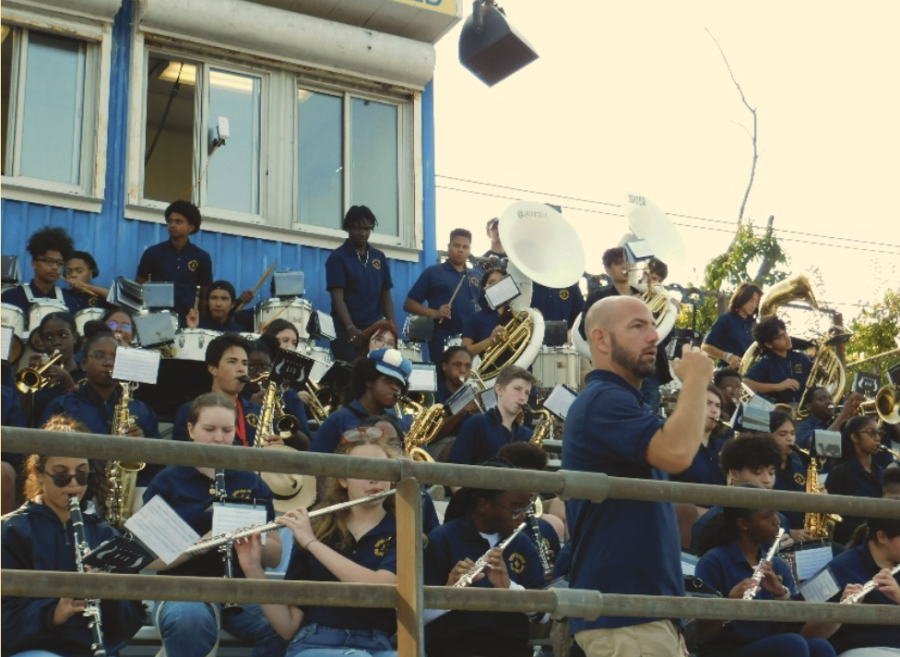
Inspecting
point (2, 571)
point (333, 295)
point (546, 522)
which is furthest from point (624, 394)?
point (333, 295)

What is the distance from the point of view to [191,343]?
10.0 m

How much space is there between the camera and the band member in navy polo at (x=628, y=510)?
4.25 m

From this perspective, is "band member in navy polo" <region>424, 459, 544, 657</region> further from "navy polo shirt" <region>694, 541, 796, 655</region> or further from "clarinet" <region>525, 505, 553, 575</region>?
"navy polo shirt" <region>694, 541, 796, 655</region>

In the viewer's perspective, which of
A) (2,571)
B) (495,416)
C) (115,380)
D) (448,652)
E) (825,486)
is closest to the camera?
(2,571)

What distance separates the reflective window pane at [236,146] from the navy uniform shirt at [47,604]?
25.3 ft

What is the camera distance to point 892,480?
28.9 ft

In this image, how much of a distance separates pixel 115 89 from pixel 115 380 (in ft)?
16.6

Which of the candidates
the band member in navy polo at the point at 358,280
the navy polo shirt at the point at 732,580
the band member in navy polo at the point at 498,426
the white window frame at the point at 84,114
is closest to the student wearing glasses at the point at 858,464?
the band member in navy polo at the point at 498,426

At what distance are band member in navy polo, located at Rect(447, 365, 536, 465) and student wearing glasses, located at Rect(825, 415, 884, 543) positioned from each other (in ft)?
8.16

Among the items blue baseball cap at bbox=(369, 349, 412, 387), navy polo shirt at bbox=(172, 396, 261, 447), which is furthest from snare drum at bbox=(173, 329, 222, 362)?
blue baseball cap at bbox=(369, 349, 412, 387)

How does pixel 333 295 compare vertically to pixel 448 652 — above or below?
above

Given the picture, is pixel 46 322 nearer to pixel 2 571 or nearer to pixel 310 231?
pixel 310 231

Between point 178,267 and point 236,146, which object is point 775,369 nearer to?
point 178,267

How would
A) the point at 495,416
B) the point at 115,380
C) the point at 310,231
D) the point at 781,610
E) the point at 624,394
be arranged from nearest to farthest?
the point at 781,610 → the point at 624,394 → the point at 115,380 → the point at 495,416 → the point at 310,231
